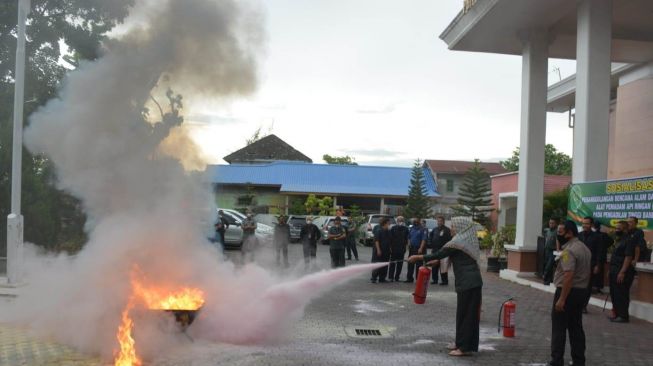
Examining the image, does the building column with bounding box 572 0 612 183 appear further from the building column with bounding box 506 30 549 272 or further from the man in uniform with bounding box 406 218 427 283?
the man in uniform with bounding box 406 218 427 283

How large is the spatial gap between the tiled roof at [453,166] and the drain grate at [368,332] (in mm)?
37792

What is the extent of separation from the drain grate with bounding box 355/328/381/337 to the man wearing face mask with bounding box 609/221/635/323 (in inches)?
156

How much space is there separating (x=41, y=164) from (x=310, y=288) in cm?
904

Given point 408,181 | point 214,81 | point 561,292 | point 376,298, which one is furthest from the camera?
point 408,181

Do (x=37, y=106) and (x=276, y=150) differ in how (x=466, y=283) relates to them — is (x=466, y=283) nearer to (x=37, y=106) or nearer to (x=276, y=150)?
(x=37, y=106)

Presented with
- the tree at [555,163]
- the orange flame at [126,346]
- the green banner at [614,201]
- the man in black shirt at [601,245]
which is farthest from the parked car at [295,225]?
the tree at [555,163]

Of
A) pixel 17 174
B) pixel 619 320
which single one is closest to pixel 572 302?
pixel 619 320

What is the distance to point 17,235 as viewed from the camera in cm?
1040

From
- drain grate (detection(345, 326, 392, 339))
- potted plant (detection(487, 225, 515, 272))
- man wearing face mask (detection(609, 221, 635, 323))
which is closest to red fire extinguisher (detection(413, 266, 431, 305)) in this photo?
drain grate (detection(345, 326, 392, 339))

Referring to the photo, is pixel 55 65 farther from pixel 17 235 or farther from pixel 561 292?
pixel 561 292

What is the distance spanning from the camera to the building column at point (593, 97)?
11555 mm

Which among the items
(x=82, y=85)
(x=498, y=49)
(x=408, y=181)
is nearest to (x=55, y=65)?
(x=82, y=85)

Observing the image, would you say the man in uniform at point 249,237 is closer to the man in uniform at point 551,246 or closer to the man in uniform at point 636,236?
the man in uniform at point 551,246

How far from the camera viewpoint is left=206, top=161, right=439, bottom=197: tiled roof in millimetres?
40844
